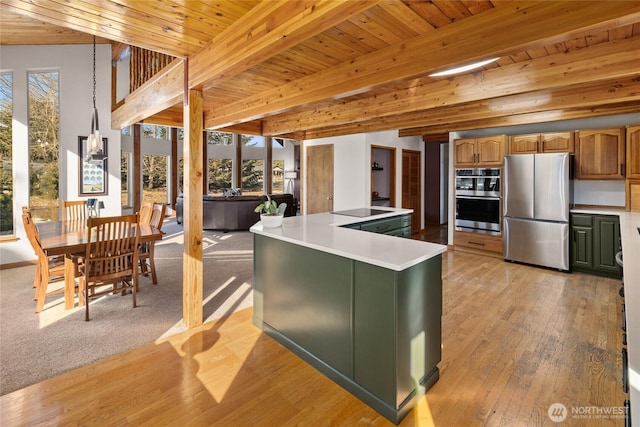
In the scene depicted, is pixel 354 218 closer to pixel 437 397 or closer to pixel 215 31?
pixel 437 397

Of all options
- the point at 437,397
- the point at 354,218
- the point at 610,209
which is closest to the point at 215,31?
the point at 354,218

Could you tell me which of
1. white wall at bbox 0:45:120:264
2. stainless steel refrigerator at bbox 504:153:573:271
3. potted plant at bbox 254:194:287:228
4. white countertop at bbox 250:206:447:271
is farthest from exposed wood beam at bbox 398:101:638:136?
white wall at bbox 0:45:120:264

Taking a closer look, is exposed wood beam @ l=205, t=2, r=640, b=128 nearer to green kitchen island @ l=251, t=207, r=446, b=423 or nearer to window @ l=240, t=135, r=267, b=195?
green kitchen island @ l=251, t=207, r=446, b=423

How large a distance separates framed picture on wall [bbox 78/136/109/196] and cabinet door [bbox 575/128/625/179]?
751cm

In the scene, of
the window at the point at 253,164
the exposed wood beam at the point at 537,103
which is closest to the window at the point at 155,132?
the window at the point at 253,164

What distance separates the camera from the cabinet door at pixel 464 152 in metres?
5.63

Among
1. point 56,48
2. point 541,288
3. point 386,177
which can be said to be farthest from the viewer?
point 386,177

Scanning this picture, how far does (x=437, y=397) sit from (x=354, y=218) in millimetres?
1960

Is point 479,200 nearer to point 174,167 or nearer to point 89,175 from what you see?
point 89,175

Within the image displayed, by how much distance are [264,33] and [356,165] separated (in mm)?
4916

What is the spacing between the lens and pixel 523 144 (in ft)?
16.8

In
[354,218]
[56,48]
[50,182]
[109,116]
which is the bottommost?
[354,218]

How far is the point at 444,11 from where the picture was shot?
2.04 metres

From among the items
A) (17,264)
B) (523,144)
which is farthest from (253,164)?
(523,144)
